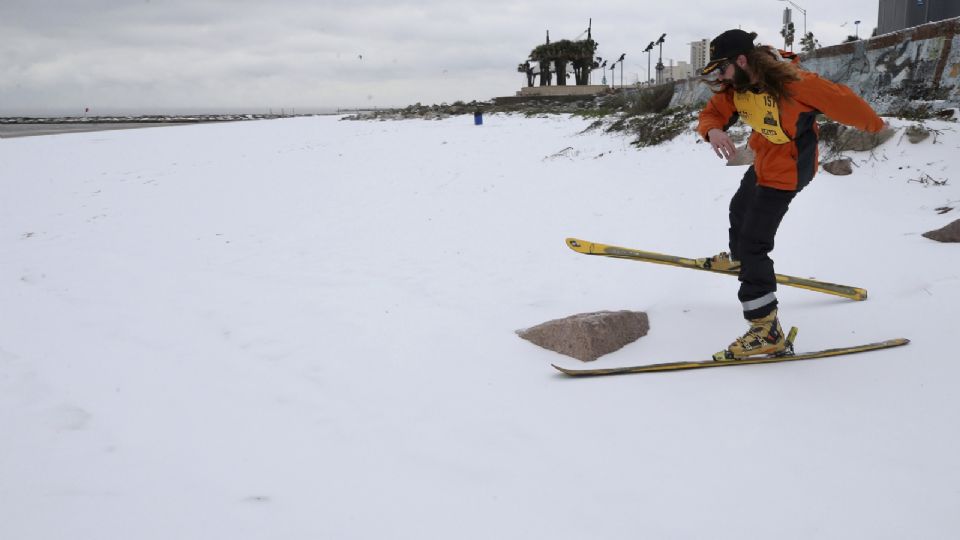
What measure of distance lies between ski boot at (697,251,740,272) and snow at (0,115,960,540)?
244 millimetres

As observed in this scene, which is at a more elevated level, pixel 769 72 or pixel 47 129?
pixel 47 129

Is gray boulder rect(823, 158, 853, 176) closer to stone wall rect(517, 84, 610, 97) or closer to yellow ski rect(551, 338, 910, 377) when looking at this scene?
yellow ski rect(551, 338, 910, 377)

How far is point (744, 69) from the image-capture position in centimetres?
288

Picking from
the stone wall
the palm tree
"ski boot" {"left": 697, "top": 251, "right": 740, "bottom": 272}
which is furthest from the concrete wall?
the palm tree

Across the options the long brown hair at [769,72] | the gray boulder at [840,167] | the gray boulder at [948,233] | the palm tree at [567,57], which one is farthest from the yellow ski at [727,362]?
the palm tree at [567,57]

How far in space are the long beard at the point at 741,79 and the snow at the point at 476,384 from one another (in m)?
1.52

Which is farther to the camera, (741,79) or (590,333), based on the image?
(590,333)

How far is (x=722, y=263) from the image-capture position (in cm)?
402

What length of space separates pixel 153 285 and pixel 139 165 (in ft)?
34.7

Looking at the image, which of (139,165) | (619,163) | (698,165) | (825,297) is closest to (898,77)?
(698,165)

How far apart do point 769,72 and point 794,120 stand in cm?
29

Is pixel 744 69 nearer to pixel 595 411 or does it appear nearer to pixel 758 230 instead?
pixel 758 230

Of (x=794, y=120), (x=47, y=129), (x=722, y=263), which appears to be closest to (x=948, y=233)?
(x=722, y=263)

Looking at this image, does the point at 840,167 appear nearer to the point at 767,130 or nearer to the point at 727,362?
the point at 767,130
